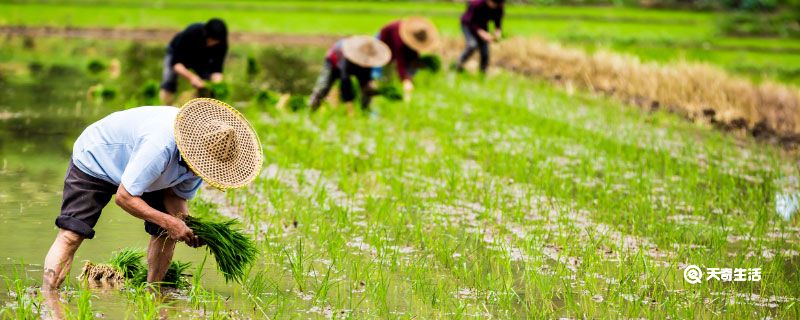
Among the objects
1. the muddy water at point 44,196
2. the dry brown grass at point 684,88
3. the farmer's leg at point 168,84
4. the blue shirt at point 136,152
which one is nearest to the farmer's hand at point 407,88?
the farmer's leg at point 168,84

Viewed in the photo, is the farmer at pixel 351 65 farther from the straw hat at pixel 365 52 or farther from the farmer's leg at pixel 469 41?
the farmer's leg at pixel 469 41

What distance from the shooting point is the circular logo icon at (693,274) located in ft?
18.2

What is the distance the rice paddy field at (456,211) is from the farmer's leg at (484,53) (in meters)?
0.72

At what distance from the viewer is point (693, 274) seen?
18.6ft

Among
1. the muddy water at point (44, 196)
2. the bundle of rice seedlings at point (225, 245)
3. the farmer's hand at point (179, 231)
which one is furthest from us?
the muddy water at point (44, 196)

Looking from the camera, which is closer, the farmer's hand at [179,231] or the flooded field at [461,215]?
the farmer's hand at [179,231]

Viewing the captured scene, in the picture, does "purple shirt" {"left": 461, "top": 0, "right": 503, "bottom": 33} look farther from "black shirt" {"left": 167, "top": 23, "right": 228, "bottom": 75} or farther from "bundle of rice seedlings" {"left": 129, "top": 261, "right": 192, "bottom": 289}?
"bundle of rice seedlings" {"left": 129, "top": 261, "right": 192, "bottom": 289}

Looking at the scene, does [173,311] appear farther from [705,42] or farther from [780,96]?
[705,42]

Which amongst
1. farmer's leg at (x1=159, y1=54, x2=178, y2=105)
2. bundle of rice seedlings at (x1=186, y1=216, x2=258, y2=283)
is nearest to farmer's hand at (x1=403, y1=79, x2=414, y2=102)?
farmer's leg at (x1=159, y1=54, x2=178, y2=105)

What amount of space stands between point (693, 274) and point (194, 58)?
5.35 m

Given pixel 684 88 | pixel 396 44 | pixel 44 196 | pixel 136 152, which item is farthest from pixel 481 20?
pixel 136 152

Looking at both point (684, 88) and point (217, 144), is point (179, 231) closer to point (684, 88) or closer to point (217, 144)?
point (217, 144)

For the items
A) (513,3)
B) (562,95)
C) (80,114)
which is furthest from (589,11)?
(80,114)

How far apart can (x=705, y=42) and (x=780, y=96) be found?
473 inches
